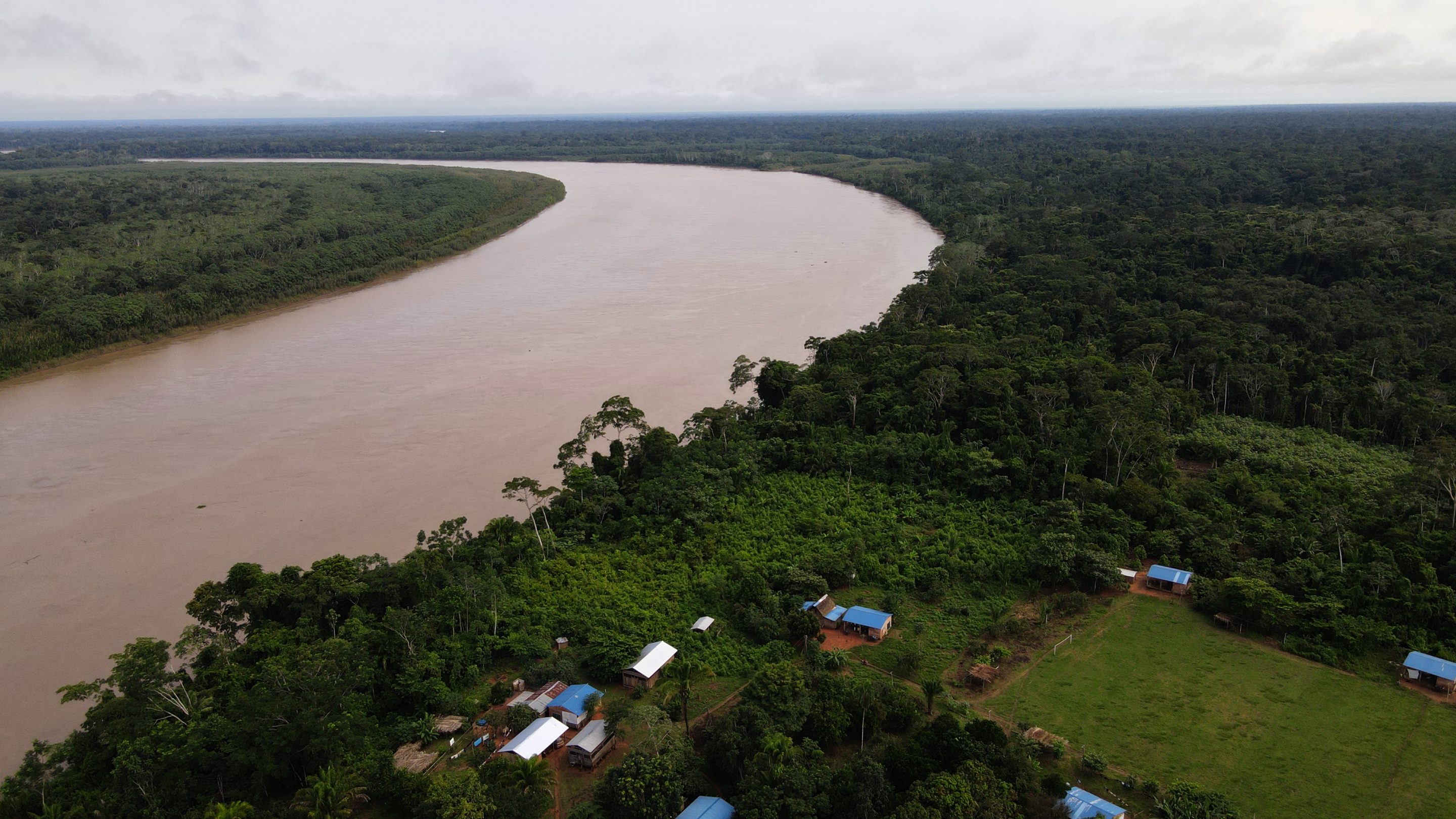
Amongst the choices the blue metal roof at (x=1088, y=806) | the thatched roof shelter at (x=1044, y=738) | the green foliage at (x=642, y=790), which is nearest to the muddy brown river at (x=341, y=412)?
the green foliage at (x=642, y=790)

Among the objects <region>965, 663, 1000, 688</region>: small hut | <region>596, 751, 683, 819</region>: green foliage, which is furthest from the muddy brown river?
<region>965, 663, 1000, 688</region>: small hut

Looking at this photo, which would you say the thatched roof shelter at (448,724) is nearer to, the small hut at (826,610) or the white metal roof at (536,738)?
the white metal roof at (536,738)

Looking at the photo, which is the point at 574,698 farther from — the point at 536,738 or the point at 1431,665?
the point at 1431,665

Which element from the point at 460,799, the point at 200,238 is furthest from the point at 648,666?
the point at 200,238

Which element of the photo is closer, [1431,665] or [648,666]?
[1431,665]

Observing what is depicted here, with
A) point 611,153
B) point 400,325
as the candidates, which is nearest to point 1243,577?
point 400,325

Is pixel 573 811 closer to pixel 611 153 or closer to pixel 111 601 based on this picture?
pixel 111 601

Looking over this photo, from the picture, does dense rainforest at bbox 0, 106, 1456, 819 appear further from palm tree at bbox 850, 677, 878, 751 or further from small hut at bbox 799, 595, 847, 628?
small hut at bbox 799, 595, 847, 628
